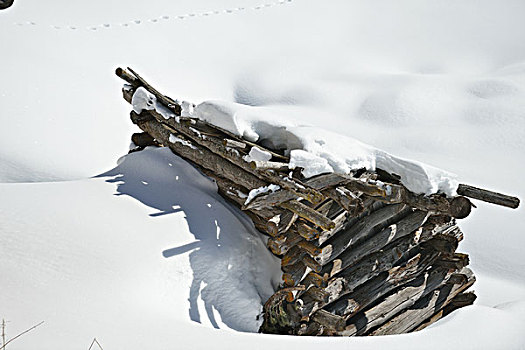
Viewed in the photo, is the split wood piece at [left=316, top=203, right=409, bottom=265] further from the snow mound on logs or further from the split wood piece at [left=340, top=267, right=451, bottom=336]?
the split wood piece at [left=340, top=267, right=451, bottom=336]

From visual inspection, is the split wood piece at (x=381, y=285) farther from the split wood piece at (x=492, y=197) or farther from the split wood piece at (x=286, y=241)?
the split wood piece at (x=492, y=197)

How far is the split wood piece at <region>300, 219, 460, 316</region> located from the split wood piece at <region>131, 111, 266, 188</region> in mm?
982

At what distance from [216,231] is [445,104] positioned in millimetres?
8545

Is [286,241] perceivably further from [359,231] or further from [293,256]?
[359,231]

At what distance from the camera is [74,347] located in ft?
11.1

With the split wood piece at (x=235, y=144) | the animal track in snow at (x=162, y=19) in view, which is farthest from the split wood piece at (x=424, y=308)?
the animal track in snow at (x=162, y=19)

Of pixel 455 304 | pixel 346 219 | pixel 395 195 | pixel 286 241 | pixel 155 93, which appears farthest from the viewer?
pixel 155 93

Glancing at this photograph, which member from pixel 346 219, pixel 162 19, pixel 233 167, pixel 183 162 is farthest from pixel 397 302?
pixel 162 19

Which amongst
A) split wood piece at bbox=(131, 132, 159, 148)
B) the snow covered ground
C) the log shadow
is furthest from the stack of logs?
split wood piece at bbox=(131, 132, 159, 148)

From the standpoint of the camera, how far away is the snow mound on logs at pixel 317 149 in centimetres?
436

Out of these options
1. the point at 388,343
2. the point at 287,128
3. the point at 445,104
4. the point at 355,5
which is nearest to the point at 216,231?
the point at 287,128

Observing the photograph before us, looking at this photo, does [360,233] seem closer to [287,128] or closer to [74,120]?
[287,128]

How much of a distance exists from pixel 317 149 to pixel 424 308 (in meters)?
2.00

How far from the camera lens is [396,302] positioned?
5.02 m
